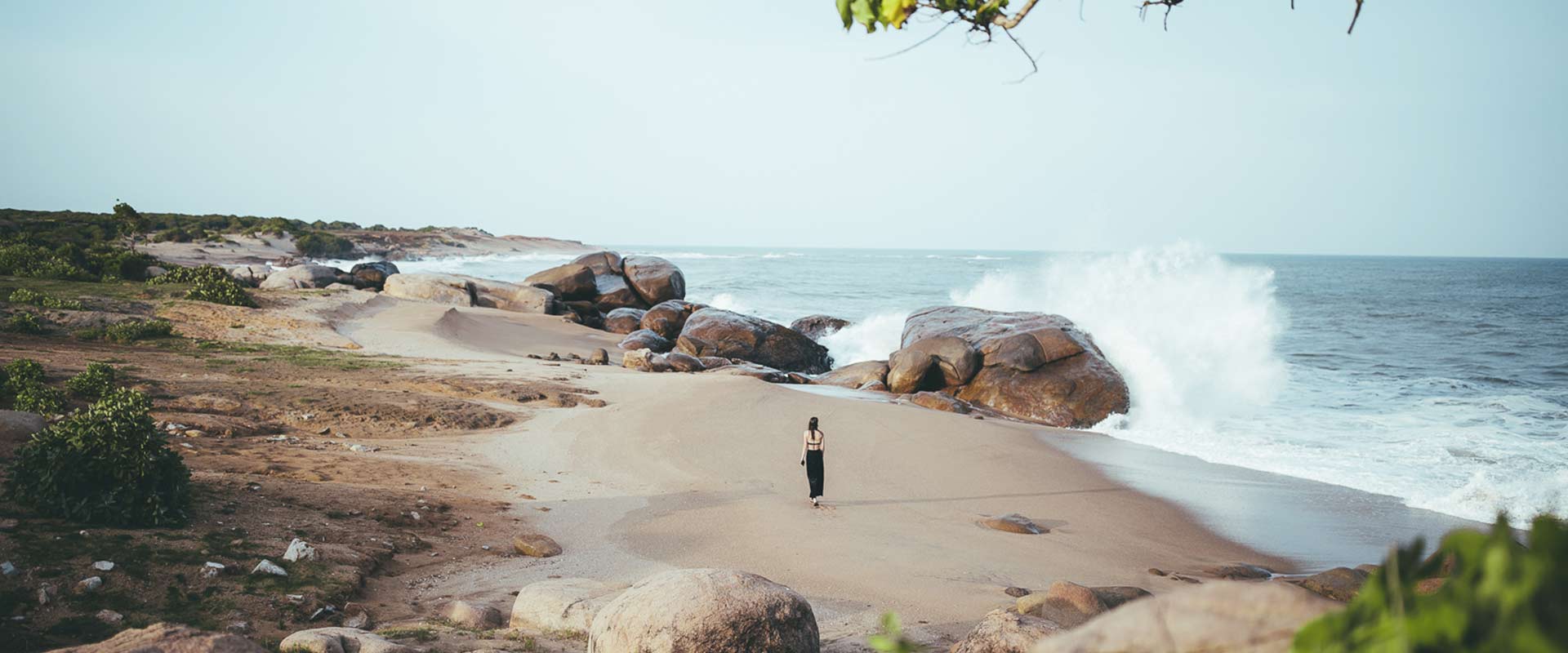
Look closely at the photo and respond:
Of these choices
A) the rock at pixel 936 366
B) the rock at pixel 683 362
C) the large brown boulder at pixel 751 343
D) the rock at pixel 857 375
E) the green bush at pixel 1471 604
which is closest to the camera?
the green bush at pixel 1471 604

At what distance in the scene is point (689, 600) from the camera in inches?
200

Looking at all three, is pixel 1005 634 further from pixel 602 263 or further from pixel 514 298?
pixel 602 263

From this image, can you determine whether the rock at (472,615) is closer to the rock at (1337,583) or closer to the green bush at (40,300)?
the rock at (1337,583)

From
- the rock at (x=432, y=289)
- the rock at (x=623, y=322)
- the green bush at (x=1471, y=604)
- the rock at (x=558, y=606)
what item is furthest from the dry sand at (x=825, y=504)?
the rock at (x=432, y=289)

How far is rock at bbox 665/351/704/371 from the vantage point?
69.6 feet

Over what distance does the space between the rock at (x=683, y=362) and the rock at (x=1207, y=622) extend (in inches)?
768

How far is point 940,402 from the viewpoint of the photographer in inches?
709

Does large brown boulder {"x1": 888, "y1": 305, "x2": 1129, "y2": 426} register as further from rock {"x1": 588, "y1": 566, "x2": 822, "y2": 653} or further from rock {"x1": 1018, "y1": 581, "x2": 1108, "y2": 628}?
rock {"x1": 588, "y1": 566, "x2": 822, "y2": 653}

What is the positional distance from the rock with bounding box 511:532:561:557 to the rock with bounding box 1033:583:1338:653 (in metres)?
7.02

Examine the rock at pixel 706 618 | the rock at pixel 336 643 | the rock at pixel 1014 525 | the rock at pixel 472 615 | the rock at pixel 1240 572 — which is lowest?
the rock at pixel 1240 572

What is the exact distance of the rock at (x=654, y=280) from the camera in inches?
1374

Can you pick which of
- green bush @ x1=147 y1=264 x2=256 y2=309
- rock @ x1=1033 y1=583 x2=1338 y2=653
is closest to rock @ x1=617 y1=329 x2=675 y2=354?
green bush @ x1=147 y1=264 x2=256 y2=309

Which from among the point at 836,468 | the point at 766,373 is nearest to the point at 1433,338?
the point at 766,373

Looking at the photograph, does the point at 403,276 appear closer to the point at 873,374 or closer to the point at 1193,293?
the point at 873,374
